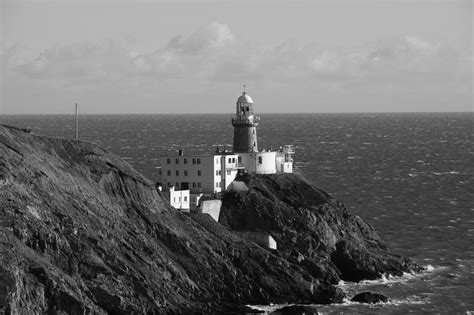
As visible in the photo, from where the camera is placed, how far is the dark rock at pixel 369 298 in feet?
308

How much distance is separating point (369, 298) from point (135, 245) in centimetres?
2169

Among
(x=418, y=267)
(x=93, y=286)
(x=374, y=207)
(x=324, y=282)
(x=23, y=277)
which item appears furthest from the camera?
(x=374, y=207)

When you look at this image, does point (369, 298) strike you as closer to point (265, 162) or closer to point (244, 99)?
point (265, 162)

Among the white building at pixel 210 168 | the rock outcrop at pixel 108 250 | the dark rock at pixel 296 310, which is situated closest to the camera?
the rock outcrop at pixel 108 250

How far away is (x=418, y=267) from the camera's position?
108 meters

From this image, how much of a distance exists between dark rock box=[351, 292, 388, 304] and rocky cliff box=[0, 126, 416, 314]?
82.4 inches

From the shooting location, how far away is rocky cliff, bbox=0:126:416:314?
3017 inches

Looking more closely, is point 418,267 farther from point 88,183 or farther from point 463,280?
point 88,183

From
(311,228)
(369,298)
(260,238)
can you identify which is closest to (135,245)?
(260,238)

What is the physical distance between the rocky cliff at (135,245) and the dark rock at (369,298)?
209 cm

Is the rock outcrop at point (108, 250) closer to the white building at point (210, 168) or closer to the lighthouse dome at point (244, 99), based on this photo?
the white building at point (210, 168)

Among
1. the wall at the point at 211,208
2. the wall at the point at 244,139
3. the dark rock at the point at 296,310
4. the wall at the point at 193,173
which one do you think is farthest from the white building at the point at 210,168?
the dark rock at the point at 296,310

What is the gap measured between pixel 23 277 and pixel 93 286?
7.46 meters

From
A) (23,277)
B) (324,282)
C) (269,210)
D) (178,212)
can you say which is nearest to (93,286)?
(23,277)
